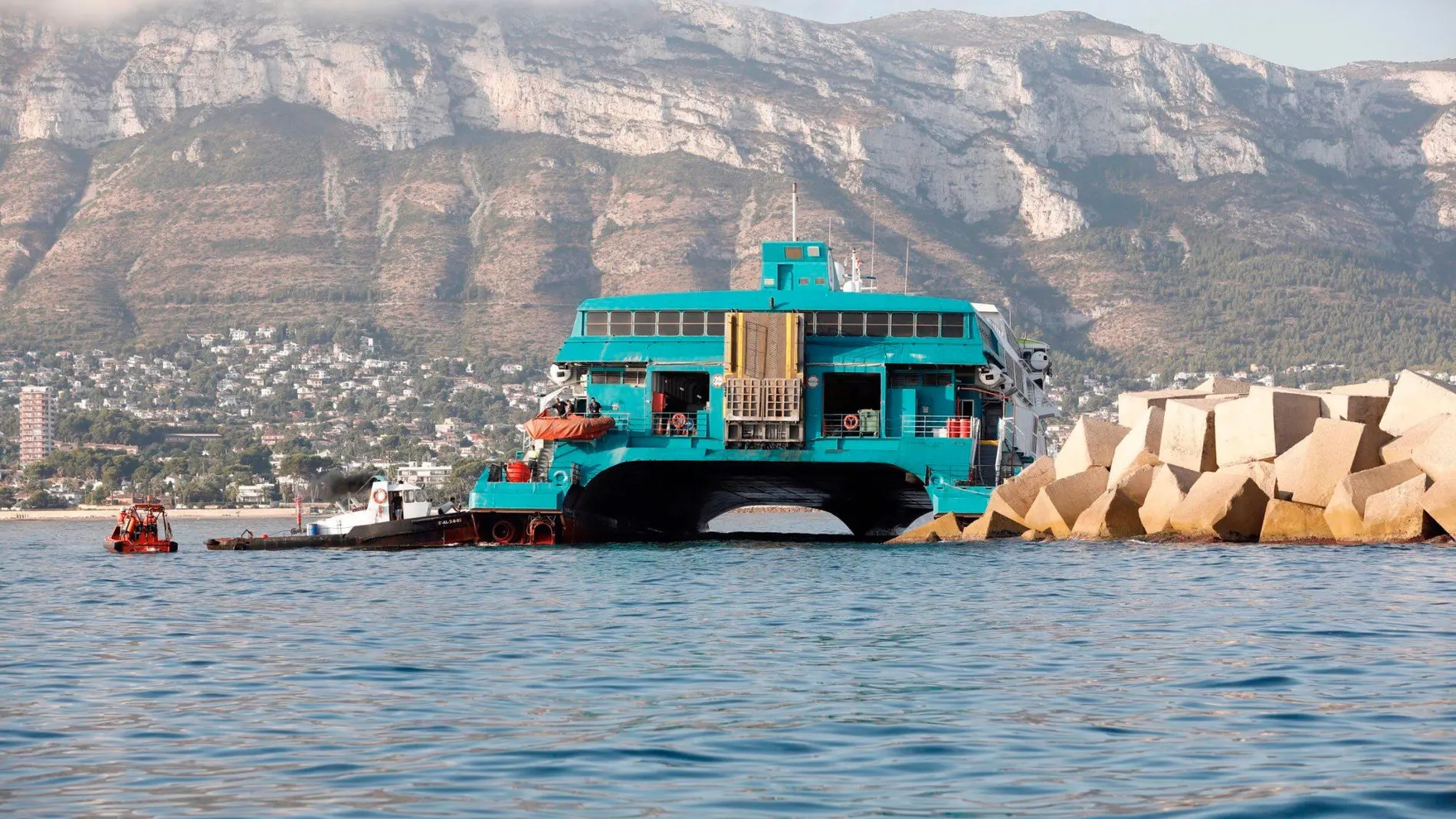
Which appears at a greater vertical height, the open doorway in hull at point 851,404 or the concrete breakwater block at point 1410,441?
the open doorway in hull at point 851,404

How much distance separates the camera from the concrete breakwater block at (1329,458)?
38.8m

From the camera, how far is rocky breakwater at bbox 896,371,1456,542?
37.4 meters

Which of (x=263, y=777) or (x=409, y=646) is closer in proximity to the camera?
(x=263, y=777)

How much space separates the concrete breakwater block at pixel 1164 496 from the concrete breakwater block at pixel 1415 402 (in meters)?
4.36

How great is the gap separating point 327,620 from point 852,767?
14.0 metres

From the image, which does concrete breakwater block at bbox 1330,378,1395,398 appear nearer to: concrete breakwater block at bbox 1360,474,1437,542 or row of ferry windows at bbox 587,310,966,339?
concrete breakwater block at bbox 1360,474,1437,542

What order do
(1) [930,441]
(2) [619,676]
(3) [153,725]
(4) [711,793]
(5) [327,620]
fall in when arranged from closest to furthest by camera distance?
1. (4) [711,793]
2. (3) [153,725]
3. (2) [619,676]
4. (5) [327,620]
5. (1) [930,441]

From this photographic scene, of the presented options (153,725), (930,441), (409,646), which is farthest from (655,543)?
(153,725)

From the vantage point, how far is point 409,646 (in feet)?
72.7

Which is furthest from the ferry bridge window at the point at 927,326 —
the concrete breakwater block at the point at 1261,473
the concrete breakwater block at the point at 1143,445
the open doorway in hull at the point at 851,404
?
the concrete breakwater block at the point at 1261,473

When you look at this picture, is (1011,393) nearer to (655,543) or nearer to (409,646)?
(655,543)

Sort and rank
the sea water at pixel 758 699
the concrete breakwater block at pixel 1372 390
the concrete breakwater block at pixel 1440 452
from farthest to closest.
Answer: the concrete breakwater block at pixel 1372 390
the concrete breakwater block at pixel 1440 452
the sea water at pixel 758 699

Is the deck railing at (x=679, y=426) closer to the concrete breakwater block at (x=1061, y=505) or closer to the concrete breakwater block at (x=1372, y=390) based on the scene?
the concrete breakwater block at (x=1061, y=505)

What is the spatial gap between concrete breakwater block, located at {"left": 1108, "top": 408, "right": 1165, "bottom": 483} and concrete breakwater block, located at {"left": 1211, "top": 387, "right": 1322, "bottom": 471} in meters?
1.78
